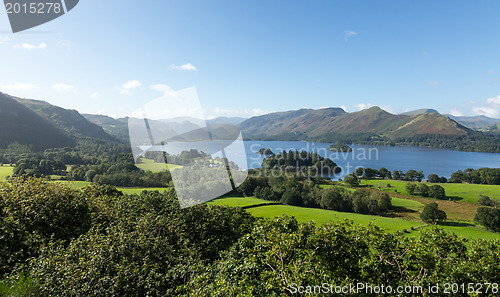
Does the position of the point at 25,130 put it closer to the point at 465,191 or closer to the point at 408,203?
the point at 408,203

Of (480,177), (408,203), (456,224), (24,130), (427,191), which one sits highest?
(24,130)

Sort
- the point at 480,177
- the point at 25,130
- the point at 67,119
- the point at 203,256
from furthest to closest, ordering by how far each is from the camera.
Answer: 1. the point at 67,119
2. the point at 25,130
3. the point at 480,177
4. the point at 203,256

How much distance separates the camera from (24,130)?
381 ft

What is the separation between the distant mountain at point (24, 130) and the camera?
109438 mm

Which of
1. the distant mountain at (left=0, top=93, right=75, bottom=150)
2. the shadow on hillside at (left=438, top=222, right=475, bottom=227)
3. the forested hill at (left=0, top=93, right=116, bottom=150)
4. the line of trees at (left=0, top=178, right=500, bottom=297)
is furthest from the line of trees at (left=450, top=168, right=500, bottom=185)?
the distant mountain at (left=0, top=93, right=75, bottom=150)

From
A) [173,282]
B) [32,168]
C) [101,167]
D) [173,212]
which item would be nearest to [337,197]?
[173,212]

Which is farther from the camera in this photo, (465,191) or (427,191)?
(465,191)

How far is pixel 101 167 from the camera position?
7100 centimetres

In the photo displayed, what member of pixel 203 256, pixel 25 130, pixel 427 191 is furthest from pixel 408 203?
pixel 25 130

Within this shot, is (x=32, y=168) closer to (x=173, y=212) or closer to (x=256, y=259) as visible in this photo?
(x=173, y=212)

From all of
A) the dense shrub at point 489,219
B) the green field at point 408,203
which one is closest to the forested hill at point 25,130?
the green field at point 408,203

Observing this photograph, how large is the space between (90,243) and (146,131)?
4.94m

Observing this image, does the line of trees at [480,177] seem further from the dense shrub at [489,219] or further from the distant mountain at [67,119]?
the distant mountain at [67,119]

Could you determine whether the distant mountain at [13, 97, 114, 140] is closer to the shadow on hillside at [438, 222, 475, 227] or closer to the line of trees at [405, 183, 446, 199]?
the line of trees at [405, 183, 446, 199]
